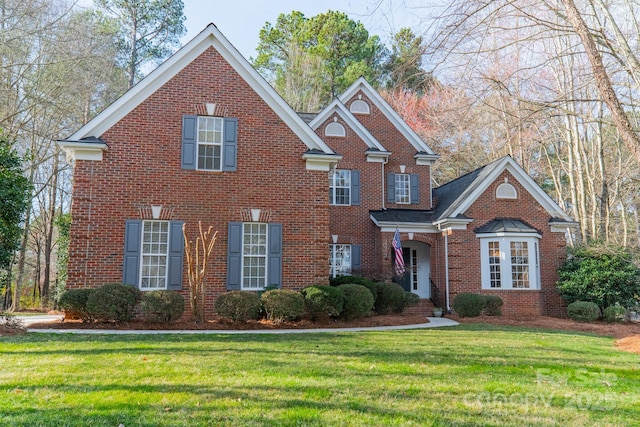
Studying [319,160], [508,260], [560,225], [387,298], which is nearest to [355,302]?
[387,298]

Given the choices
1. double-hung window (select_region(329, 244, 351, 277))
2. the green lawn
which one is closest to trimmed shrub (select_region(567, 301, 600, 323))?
the green lawn

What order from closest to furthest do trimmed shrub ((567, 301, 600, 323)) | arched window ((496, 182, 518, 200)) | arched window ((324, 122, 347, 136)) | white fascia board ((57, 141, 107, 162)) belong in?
white fascia board ((57, 141, 107, 162)) → trimmed shrub ((567, 301, 600, 323)) → arched window ((496, 182, 518, 200)) → arched window ((324, 122, 347, 136))

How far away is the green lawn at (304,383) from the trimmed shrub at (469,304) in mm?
6216

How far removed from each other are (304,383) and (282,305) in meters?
5.89

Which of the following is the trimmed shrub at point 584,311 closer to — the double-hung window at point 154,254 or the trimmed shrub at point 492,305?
the trimmed shrub at point 492,305

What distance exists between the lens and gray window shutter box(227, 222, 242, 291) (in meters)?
12.5

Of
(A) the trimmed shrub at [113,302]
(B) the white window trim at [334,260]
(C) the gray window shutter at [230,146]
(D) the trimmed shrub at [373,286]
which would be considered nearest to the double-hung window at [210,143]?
(C) the gray window shutter at [230,146]

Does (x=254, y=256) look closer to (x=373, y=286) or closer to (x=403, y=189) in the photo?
(x=373, y=286)

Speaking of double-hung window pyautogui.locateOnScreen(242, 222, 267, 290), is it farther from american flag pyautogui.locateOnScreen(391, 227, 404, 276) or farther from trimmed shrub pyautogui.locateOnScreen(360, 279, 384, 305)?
american flag pyautogui.locateOnScreen(391, 227, 404, 276)

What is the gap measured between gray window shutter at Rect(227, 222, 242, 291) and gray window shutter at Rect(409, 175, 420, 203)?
9.45m

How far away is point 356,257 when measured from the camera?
58.7 ft

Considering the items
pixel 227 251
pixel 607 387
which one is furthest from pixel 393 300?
pixel 607 387

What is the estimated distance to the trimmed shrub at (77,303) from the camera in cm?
1051

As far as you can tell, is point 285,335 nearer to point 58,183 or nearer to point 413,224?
point 413,224
